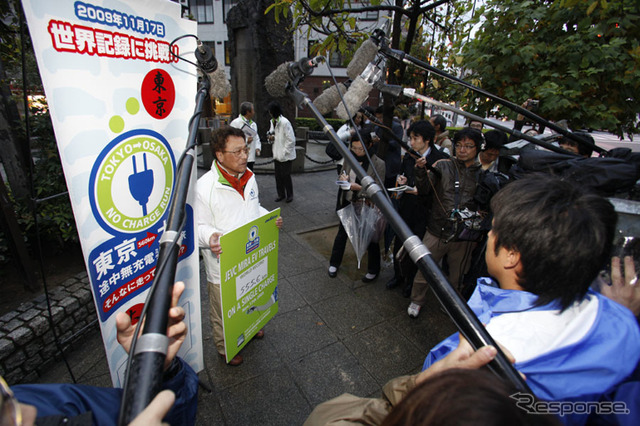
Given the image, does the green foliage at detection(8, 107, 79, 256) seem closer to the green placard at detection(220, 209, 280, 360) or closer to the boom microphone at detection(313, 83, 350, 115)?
the green placard at detection(220, 209, 280, 360)

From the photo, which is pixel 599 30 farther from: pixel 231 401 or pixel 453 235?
pixel 231 401

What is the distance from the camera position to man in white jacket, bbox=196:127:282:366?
2.51 m

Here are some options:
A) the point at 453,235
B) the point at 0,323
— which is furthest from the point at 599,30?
the point at 0,323

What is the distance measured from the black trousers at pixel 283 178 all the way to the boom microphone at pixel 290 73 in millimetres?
4679

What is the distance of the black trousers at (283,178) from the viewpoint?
260 inches

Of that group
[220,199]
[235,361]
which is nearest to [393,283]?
[235,361]

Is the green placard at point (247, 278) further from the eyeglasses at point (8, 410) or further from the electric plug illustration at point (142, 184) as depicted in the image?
the eyeglasses at point (8, 410)

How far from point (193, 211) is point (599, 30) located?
3.98 metres

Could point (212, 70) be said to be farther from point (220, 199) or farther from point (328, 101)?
point (220, 199)

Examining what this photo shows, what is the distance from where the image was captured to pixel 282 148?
6.46 m

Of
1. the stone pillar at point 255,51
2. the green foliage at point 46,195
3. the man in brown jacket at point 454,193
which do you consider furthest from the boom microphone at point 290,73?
the stone pillar at point 255,51

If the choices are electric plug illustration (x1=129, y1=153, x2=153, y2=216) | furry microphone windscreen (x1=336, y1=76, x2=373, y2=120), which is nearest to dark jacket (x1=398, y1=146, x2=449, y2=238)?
furry microphone windscreen (x1=336, y1=76, x2=373, y2=120)

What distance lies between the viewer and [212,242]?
90.9 inches

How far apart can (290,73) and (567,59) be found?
3.12 meters
